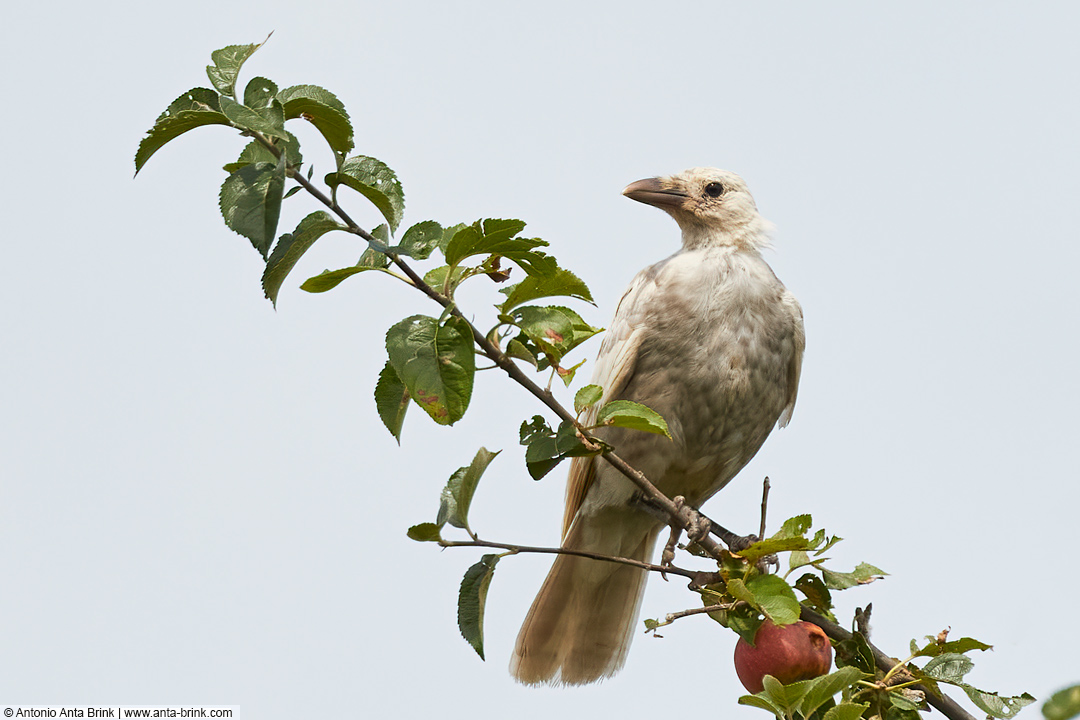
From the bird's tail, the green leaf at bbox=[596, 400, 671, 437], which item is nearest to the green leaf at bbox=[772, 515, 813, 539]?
the green leaf at bbox=[596, 400, 671, 437]

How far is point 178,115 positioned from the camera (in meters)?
2.32

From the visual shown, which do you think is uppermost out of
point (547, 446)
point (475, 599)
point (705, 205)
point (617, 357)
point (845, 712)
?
point (705, 205)

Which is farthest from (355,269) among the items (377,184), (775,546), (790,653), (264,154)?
(790,653)

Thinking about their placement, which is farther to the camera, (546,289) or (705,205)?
(705,205)

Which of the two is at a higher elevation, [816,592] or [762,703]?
[816,592]

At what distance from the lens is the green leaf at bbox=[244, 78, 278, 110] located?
2.36 metres

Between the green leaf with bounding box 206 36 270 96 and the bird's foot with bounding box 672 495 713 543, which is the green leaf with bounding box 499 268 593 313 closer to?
the green leaf with bounding box 206 36 270 96

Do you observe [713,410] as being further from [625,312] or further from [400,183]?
[400,183]

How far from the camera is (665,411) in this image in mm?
4602

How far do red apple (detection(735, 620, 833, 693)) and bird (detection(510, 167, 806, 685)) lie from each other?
129 cm

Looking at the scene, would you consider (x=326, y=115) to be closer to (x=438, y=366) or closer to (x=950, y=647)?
(x=438, y=366)

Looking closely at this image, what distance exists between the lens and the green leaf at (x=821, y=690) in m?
2.75

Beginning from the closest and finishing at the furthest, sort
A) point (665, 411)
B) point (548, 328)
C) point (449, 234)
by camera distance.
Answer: point (449, 234), point (548, 328), point (665, 411)

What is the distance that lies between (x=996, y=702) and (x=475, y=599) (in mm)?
1617
